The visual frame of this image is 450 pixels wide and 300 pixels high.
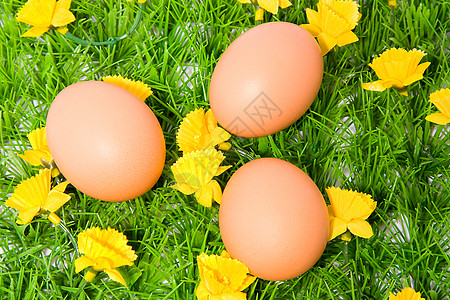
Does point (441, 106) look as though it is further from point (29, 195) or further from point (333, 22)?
point (29, 195)

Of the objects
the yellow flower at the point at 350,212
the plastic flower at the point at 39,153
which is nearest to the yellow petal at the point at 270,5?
the yellow flower at the point at 350,212

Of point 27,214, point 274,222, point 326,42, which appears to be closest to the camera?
point 274,222

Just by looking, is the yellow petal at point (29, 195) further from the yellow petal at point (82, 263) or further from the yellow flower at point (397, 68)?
the yellow flower at point (397, 68)

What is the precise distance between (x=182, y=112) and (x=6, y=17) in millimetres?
401

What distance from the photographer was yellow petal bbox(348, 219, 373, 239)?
2.60ft

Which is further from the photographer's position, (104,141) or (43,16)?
(43,16)

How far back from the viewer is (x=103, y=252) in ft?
2.56

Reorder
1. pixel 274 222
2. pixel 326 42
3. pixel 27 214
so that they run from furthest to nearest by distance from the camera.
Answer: pixel 326 42 < pixel 27 214 < pixel 274 222

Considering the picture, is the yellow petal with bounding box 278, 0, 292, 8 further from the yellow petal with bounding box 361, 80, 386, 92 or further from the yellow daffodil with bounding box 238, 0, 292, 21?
the yellow petal with bounding box 361, 80, 386, 92

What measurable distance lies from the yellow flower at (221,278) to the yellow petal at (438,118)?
40 cm

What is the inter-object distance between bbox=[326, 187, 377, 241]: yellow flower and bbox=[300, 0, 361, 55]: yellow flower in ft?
0.89

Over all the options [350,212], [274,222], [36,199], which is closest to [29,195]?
[36,199]

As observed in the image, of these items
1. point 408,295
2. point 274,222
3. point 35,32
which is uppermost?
point 35,32

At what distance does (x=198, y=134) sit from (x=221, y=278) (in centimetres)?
24
